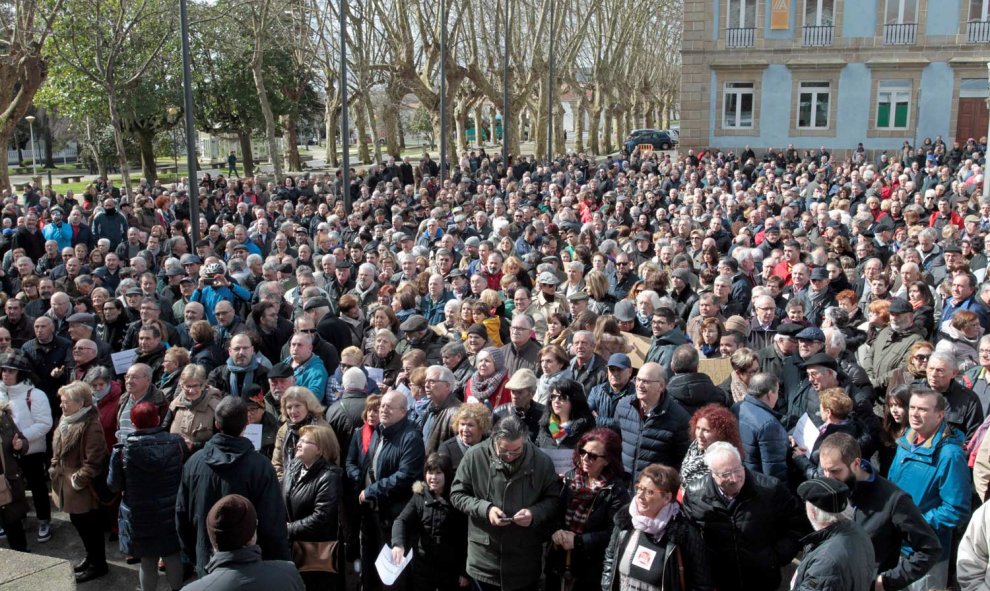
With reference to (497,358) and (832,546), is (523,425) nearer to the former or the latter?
(497,358)

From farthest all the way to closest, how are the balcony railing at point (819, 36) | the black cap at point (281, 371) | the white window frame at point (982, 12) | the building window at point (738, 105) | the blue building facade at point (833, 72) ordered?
the building window at point (738, 105) → the balcony railing at point (819, 36) → the blue building facade at point (833, 72) → the white window frame at point (982, 12) → the black cap at point (281, 371)

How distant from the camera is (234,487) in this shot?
5148mm

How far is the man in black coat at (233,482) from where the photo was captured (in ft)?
16.7

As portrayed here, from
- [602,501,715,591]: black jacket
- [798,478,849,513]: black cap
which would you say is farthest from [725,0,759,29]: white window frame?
[798,478,849,513]: black cap

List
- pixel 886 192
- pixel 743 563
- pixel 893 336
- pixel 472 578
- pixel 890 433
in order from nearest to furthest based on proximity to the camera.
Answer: pixel 743 563 → pixel 472 578 → pixel 890 433 → pixel 893 336 → pixel 886 192

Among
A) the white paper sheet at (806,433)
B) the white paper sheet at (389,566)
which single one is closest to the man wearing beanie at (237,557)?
the white paper sheet at (389,566)

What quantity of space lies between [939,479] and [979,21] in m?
33.6

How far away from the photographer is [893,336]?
725 centimetres

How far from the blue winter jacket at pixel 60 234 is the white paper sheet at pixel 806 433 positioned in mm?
12489

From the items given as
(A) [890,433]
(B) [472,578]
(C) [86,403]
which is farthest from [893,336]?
(C) [86,403]

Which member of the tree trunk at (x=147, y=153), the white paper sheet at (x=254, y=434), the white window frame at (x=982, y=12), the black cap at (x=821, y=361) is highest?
the white window frame at (x=982, y=12)

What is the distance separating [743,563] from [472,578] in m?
1.65

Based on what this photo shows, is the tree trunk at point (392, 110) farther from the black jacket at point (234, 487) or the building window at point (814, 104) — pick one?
the black jacket at point (234, 487)

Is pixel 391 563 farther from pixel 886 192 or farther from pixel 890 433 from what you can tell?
pixel 886 192
